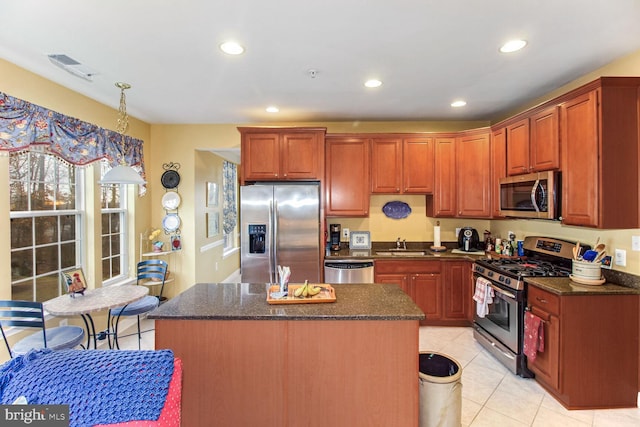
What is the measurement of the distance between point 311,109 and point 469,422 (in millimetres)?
3318

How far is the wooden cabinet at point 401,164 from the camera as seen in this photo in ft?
12.9

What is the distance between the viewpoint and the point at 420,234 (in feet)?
14.1

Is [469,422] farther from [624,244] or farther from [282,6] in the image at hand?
[282,6]

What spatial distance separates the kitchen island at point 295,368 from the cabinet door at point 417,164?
2.49m

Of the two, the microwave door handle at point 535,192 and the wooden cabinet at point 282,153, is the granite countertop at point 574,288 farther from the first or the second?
the wooden cabinet at point 282,153

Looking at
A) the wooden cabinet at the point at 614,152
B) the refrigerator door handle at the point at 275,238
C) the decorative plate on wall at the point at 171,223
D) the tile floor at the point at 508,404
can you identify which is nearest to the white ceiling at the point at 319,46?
the wooden cabinet at the point at 614,152

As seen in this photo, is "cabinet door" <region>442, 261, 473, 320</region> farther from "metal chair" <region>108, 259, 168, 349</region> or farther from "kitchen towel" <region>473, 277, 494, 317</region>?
"metal chair" <region>108, 259, 168, 349</region>

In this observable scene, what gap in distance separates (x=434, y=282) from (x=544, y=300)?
134cm

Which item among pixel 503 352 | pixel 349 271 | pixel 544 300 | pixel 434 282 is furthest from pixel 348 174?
pixel 503 352

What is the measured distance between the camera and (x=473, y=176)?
3.79m

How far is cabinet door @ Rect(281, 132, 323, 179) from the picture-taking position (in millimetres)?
3779

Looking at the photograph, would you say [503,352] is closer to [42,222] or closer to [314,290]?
[314,290]

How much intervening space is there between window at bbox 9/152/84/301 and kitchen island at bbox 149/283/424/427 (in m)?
1.86

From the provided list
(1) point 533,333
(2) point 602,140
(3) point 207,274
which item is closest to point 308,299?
(1) point 533,333
